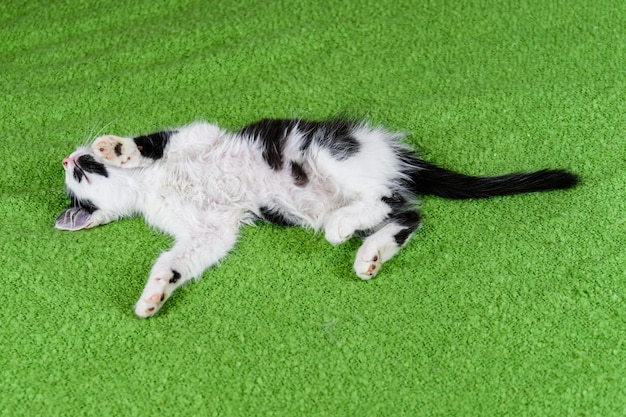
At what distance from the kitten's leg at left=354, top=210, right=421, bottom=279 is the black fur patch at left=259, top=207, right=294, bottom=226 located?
252 mm

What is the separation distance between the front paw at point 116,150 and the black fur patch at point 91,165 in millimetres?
48

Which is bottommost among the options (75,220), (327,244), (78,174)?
(327,244)

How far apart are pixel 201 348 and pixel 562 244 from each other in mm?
1034

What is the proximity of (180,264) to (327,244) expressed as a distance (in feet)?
1.39

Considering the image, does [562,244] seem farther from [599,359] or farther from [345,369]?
[345,369]

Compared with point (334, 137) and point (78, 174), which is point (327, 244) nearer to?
point (334, 137)

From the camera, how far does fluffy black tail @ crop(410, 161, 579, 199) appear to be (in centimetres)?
190

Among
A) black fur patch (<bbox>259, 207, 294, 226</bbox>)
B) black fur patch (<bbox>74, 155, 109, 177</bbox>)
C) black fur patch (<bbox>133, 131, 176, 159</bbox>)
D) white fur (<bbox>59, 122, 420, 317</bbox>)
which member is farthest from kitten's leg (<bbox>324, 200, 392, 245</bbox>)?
black fur patch (<bbox>74, 155, 109, 177</bbox>)

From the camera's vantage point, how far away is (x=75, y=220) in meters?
1.96

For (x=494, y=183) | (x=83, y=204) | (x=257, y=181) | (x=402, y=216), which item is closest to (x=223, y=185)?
(x=257, y=181)

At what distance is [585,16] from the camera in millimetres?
2449

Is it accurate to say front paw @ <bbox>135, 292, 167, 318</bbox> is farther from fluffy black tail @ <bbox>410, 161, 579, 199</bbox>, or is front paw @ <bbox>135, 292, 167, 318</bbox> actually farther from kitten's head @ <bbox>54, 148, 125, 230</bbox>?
fluffy black tail @ <bbox>410, 161, 579, 199</bbox>

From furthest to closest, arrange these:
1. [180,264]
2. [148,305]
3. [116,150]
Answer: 1. [116,150]
2. [180,264]
3. [148,305]

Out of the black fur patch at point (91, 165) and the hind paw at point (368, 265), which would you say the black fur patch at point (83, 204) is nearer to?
the black fur patch at point (91, 165)
